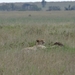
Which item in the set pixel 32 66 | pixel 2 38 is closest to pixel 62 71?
pixel 32 66

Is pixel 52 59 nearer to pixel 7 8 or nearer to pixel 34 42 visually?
pixel 34 42

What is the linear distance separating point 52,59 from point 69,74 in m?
1.50

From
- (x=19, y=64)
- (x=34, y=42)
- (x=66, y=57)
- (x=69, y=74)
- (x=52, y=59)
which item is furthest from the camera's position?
(x=34, y=42)

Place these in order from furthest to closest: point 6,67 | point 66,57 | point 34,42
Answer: point 34,42 < point 66,57 < point 6,67

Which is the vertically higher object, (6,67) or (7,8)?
(6,67)

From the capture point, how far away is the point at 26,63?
6.79 meters

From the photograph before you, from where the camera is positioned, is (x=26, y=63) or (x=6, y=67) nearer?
(x=6, y=67)

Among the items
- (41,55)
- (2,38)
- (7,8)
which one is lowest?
(7,8)

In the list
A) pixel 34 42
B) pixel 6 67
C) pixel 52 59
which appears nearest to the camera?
pixel 6 67

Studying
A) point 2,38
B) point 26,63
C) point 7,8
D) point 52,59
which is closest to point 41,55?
point 52,59

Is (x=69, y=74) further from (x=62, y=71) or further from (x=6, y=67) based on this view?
(x=6, y=67)

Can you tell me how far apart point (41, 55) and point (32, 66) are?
4.18 feet

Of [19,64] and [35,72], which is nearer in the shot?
[35,72]

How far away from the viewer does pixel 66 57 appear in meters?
7.81
